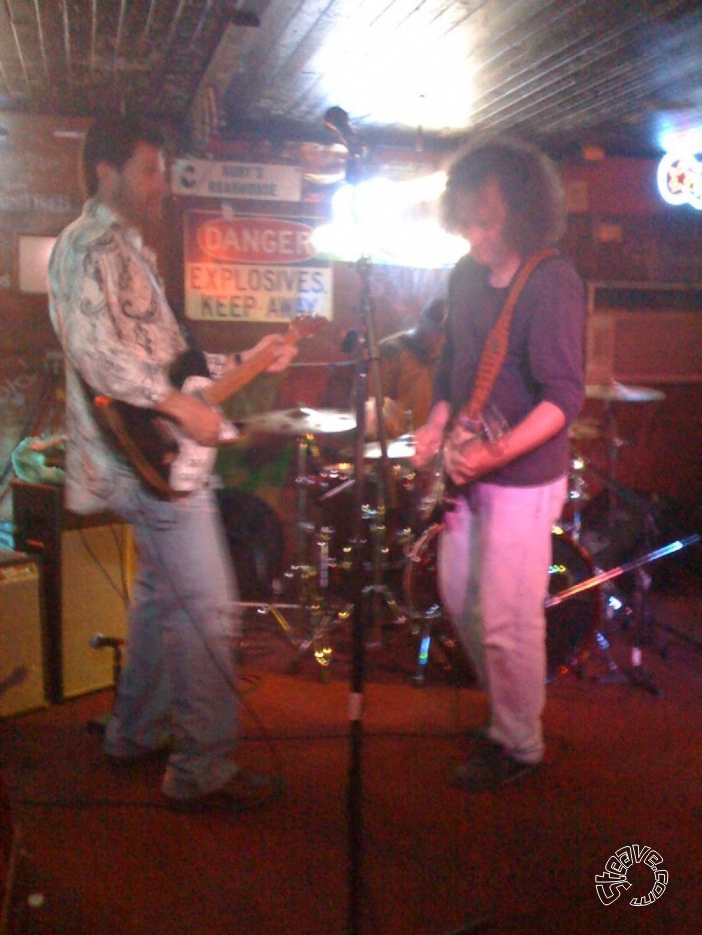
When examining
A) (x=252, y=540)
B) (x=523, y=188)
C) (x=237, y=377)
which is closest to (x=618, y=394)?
(x=523, y=188)

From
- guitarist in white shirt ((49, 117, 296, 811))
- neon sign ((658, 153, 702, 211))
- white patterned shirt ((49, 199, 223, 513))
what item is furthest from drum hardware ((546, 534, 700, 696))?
neon sign ((658, 153, 702, 211))

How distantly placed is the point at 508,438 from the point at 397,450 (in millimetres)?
1669

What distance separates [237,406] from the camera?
571 centimetres

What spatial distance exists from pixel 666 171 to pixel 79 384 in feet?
16.6

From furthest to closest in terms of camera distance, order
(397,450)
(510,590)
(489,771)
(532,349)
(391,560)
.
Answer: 1. (391,560)
2. (397,450)
3. (489,771)
4. (510,590)
5. (532,349)

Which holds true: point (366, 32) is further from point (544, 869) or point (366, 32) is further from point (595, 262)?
point (544, 869)

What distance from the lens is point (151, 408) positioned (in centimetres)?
248

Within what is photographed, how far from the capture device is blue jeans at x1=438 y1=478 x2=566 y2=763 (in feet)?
9.40

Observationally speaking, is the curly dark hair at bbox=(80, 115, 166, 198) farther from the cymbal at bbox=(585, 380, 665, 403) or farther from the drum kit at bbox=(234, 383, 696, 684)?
the cymbal at bbox=(585, 380, 665, 403)

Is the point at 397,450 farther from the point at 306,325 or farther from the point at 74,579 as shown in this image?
the point at 74,579

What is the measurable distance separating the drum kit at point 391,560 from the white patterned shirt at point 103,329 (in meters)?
1.21

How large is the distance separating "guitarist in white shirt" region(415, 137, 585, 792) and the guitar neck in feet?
2.04

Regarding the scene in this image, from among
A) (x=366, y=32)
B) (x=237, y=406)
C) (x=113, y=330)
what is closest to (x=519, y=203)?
(x=113, y=330)

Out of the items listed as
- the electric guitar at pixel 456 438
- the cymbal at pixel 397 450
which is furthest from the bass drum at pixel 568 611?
the electric guitar at pixel 456 438
